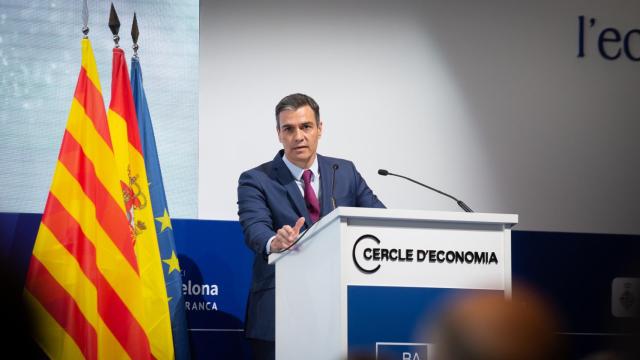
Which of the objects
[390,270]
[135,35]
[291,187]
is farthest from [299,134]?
[390,270]

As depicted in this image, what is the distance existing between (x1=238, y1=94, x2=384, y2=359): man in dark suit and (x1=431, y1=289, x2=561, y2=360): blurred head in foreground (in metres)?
2.74

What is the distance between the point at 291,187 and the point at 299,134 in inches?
11.7

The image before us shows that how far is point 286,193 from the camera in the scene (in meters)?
4.11

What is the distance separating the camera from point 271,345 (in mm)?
4039

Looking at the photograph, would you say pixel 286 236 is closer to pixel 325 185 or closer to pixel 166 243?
pixel 325 185

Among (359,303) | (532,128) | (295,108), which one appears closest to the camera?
(359,303)

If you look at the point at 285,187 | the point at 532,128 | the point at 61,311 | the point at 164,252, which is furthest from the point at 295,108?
the point at 532,128

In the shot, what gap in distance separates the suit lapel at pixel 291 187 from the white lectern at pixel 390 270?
3.07ft

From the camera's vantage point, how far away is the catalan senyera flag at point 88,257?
13.5ft

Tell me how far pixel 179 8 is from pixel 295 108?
1489 mm

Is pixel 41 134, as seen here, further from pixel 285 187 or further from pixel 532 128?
pixel 532 128

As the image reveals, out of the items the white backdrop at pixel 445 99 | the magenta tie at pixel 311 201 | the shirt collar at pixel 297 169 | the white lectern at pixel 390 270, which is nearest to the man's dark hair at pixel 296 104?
the shirt collar at pixel 297 169

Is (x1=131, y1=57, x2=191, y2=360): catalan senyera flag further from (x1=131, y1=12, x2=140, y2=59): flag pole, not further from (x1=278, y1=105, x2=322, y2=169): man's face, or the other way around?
(x1=278, y1=105, x2=322, y2=169): man's face

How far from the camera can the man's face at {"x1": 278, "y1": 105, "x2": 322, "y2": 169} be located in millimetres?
4254
